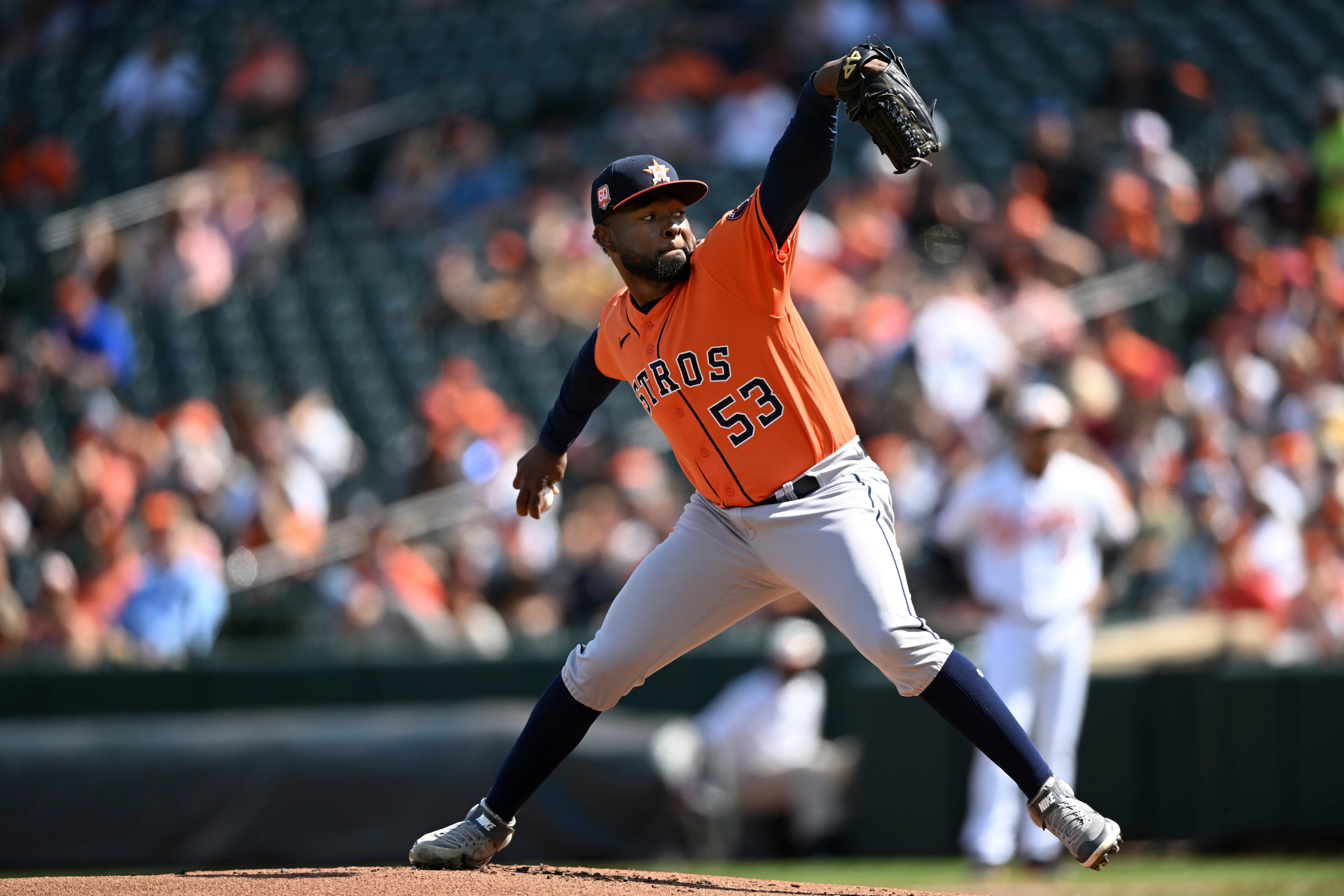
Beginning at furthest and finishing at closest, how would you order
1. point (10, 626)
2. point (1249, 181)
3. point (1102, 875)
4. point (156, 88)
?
point (156, 88)
point (1249, 181)
point (10, 626)
point (1102, 875)

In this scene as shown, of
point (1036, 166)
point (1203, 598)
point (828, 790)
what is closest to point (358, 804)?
point (828, 790)

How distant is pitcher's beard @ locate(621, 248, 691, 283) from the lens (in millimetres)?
3918

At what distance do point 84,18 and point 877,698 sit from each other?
1409 centimetres

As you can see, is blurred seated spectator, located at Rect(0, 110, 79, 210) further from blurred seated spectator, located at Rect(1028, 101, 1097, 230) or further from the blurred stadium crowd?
blurred seated spectator, located at Rect(1028, 101, 1097, 230)

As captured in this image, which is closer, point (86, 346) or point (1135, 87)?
point (1135, 87)

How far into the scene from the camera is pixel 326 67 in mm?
16281

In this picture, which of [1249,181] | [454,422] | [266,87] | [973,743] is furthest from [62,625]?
[1249,181]

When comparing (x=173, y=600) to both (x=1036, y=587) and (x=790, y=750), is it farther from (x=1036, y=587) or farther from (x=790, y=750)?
(x=1036, y=587)

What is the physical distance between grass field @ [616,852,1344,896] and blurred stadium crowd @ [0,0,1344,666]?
3.79 ft

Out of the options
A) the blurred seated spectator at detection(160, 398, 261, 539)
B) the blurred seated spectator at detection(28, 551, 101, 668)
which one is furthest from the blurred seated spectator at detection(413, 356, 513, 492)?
the blurred seated spectator at detection(28, 551, 101, 668)

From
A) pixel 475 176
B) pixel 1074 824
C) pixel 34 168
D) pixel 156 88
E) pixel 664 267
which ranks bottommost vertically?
pixel 1074 824

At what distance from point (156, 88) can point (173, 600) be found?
27.7 feet

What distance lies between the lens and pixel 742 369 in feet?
12.6

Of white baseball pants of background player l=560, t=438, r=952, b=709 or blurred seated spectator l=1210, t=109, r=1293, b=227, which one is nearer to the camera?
white baseball pants of background player l=560, t=438, r=952, b=709
